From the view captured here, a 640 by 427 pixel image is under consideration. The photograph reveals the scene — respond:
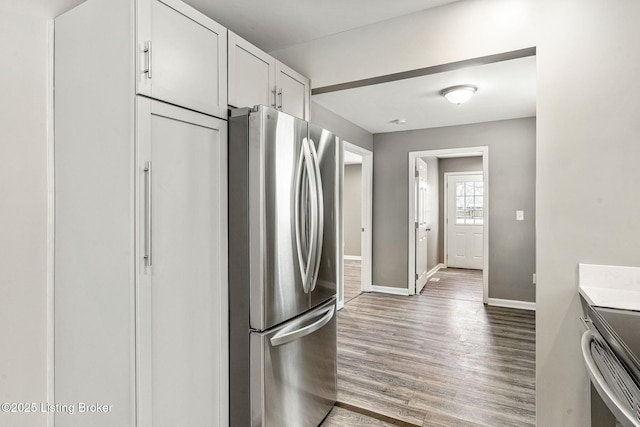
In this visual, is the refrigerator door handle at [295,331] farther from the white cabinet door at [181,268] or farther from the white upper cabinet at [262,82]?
the white upper cabinet at [262,82]

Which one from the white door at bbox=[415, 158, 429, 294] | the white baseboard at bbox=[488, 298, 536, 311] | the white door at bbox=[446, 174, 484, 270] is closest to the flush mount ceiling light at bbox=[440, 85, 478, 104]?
the white door at bbox=[415, 158, 429, 294]

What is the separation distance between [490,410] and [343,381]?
3.30 ft

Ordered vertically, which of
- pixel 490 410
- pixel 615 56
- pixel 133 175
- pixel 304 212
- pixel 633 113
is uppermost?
pixel 615 56

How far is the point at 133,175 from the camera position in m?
1.35

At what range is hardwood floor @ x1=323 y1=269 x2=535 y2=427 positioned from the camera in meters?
2.20

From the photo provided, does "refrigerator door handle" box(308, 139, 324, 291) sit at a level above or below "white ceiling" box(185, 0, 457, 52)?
below

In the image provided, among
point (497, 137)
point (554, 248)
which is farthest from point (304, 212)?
point (497, 137)

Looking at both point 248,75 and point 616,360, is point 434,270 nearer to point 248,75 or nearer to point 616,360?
point 248,75

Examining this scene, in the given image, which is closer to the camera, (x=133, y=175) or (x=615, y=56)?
(x=133, y=175)

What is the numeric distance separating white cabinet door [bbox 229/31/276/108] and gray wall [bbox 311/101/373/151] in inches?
61.5

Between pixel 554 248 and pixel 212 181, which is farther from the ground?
pixel 212 181

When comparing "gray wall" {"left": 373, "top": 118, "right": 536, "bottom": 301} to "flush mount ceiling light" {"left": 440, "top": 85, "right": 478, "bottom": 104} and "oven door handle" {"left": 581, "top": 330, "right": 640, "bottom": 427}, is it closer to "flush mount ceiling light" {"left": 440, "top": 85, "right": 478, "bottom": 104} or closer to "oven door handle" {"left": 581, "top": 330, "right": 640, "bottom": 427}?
"flush mount ceiling light" {"left": 440, "top": 85, "right": 478, "bottom": 104}

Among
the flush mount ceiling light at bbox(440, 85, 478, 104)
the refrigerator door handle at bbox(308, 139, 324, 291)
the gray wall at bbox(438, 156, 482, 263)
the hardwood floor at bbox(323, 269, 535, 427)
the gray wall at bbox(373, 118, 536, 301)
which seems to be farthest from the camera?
the gray wall at bbox(438, 156, 482, 263)

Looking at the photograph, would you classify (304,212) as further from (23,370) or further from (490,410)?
(490,410)
